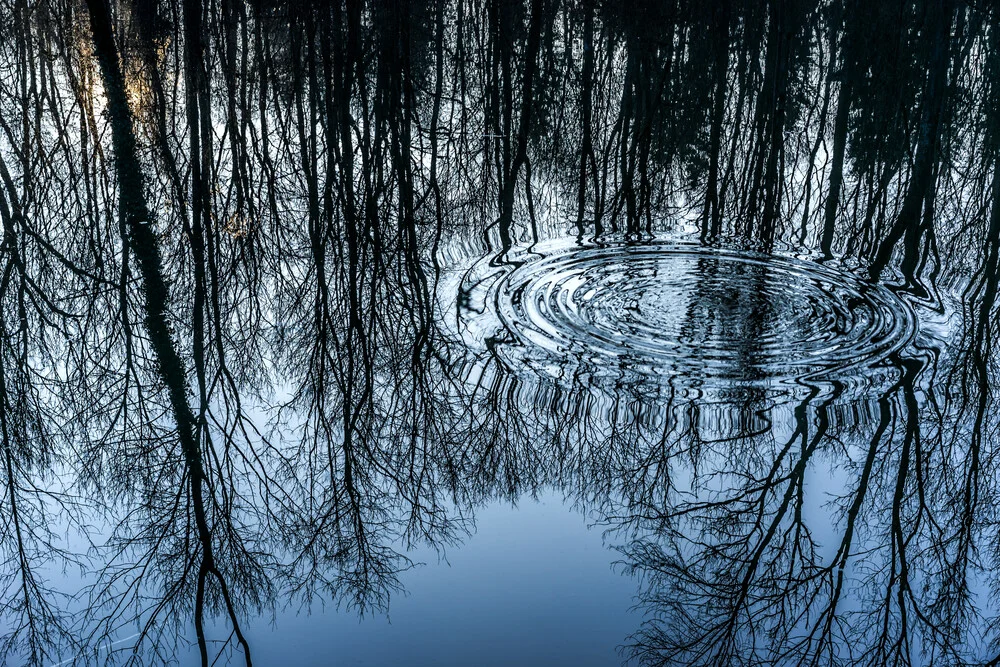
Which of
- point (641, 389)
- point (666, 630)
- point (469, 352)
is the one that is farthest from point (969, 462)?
point (469, 352)

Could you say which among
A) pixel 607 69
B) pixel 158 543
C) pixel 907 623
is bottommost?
pixel 907 623

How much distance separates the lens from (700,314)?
6.98 m

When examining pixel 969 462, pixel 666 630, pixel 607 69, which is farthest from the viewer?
pixel 607 69

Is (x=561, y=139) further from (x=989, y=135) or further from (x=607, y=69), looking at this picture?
(x=989, y=135)

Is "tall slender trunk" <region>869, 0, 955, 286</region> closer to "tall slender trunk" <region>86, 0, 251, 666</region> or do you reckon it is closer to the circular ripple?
the circular ripple

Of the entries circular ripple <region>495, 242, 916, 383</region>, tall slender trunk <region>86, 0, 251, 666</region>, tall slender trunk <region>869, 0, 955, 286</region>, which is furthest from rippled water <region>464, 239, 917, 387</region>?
tall slender trunk <region>86, 0, 251, 666</region>

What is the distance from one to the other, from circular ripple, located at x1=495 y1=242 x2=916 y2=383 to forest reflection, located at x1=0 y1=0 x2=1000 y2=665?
3 centimetres

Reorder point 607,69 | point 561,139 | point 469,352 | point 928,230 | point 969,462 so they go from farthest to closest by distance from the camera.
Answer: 1. point 607,69
2. point 561,139
3. point 928,230
4. point 469,352
5. point 969,462

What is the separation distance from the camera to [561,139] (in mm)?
11852

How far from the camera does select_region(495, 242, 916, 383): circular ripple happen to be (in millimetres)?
6344

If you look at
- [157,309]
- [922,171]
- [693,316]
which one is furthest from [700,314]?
[922,171]

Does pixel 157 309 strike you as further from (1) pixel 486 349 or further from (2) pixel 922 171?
(2) pixel 922 171

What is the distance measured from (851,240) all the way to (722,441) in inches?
157

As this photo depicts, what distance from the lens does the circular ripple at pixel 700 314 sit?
6.34m
